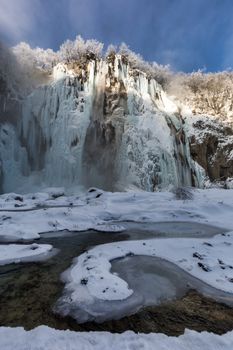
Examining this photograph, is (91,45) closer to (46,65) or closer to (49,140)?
(46,65)

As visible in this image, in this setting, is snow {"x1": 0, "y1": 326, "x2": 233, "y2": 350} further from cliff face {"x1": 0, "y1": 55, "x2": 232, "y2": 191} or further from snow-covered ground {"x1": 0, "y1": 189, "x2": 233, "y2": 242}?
cliff face {"x1": 0, "y1": 55, "x2": 232, "y2": 191}

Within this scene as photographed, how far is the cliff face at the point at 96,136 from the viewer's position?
96.7ft

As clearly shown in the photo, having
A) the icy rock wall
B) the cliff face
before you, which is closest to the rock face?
the cliff face

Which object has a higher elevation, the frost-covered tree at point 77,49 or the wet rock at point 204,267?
the frost-covered tree at point 77,49

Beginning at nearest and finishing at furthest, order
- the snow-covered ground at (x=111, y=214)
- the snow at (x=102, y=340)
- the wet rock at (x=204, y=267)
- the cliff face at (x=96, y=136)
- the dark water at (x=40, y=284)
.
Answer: the snow at (x=102, y=340) < the dark water at (x=40, y=284) < the wet rock at (x=204, y=267) < the snow-covered ground at (x=111, y=214) < the cliff face at (x=96, y=136)

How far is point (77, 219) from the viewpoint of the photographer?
12102 mm

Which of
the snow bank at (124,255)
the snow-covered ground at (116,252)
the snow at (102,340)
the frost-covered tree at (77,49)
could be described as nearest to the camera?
the snow at (102,340)

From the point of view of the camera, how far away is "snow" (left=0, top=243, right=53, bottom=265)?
640cm

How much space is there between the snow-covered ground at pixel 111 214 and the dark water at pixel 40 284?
1245 millimetres

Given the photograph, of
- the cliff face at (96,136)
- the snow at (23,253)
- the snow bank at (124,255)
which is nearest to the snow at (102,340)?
the snow bank at (124,255)

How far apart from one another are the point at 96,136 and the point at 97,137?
0.16m

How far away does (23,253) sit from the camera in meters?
6.83

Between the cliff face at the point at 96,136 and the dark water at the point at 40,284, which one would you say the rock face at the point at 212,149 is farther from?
the dark water at the point at 40,284

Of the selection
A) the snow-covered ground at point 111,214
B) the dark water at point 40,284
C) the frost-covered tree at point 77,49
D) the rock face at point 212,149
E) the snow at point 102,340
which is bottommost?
the dark water at point 40,284
